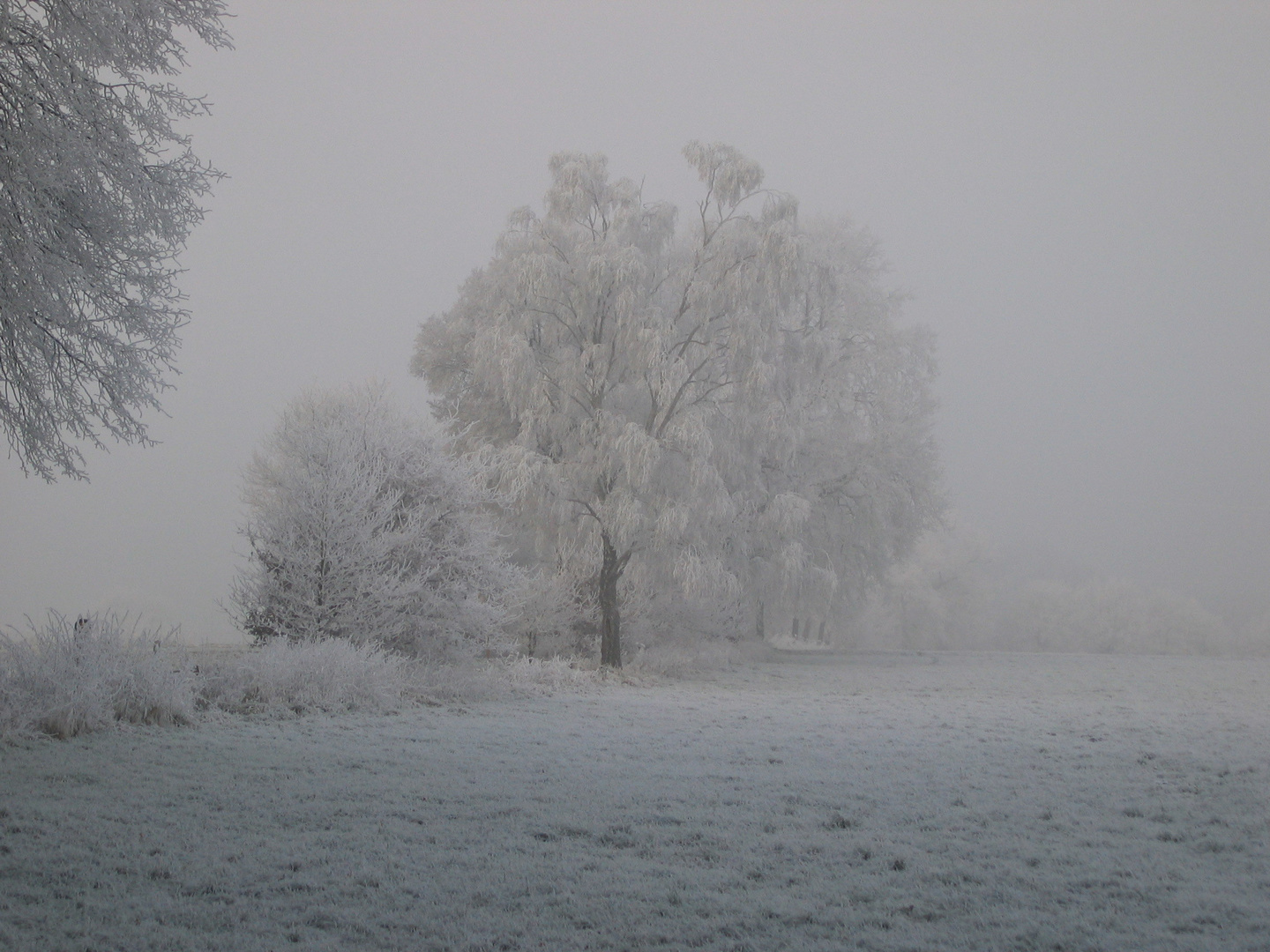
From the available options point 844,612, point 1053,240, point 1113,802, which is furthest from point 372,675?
point 1053,240

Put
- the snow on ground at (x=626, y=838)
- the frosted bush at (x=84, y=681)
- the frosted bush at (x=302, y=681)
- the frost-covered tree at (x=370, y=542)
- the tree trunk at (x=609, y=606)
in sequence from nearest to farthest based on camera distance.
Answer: the snow on ground at (x=626, y=838) → the frosted bush at (x=84, y=681) → the frosted bush at (x=302, y=681) → the frost-covered tree at (x=370, y=542) → the tree trunk at (x=609, y=606)

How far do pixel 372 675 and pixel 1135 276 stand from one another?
208 feet

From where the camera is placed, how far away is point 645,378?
14609 mm

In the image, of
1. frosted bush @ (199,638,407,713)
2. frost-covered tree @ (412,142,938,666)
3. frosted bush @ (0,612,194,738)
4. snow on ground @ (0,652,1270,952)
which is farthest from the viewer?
frost-covered tree @ (412,142,938,666)

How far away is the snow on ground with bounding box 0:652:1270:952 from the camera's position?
3.08 meters

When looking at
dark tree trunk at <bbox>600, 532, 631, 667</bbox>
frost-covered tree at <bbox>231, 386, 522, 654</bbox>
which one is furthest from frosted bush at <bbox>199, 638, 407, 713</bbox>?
dark tree trunk at <bbox>600, 532, 631, 667</bbox>

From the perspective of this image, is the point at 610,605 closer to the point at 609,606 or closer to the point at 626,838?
the point at 609,606

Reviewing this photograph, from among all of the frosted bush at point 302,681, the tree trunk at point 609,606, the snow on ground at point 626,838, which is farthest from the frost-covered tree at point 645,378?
the snow on ground at point 626,838

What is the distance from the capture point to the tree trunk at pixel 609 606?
14633 mm

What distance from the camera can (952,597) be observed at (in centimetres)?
3084

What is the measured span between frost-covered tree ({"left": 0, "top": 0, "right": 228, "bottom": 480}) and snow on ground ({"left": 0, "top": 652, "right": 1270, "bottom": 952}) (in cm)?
304

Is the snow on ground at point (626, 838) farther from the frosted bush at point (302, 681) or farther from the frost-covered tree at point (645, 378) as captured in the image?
the frost-covered tree at point (645, 378)

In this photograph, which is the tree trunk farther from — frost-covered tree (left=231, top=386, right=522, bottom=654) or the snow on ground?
the snow on ground

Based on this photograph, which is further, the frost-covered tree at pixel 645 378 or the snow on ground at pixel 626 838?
the frost-covered tree at pixel 645 378
